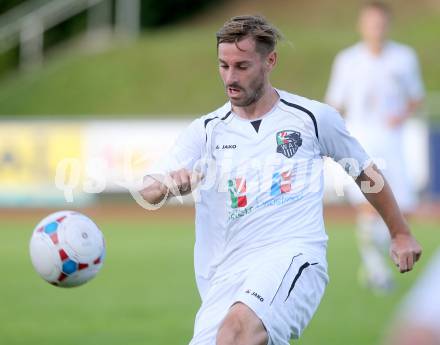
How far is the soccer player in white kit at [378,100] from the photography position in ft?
36.2

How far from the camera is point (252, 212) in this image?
5.32 m

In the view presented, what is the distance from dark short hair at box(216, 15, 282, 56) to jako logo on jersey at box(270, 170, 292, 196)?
0.61 metres

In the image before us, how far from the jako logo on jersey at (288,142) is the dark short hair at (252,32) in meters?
0.42

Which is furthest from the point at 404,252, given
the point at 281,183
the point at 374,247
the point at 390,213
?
the point at 374,247

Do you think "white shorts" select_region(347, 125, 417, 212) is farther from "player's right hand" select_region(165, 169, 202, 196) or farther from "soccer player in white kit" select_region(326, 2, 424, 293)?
Answer: "player's right hand" select_region(165, 169, 202, 196)

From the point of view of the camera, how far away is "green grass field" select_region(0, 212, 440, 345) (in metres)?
8.25

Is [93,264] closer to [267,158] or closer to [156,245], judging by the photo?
[267,158]


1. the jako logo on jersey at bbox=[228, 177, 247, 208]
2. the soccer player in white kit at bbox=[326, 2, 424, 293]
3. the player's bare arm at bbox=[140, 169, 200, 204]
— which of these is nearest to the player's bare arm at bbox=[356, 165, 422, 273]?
the jako logo on jersey at bbox=[228, 177, 247, 208]

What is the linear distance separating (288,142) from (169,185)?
31.5 inches

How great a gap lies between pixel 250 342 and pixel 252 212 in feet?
2.64

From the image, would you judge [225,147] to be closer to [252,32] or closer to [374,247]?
[252,32]

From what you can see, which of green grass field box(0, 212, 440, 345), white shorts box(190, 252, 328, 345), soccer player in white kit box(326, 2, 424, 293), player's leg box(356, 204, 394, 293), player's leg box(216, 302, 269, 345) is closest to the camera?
player's leg box(216, 302, 269, 345)

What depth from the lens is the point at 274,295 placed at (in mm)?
4977

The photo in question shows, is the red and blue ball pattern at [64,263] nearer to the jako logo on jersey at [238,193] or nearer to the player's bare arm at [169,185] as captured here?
the player's bare arm at [169,185]
